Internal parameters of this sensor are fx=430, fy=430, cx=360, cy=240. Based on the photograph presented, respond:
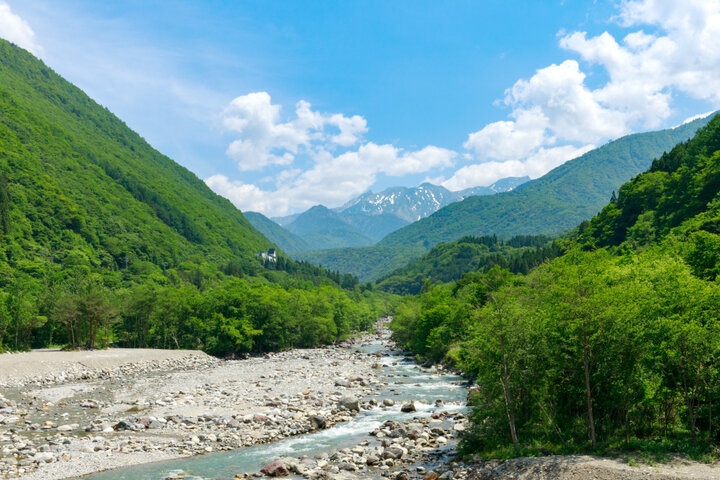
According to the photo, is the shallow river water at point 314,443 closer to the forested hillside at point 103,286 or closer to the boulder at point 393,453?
the boulder at point 393,453

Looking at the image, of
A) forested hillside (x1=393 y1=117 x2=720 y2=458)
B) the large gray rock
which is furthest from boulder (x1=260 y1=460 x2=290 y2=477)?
the large gray rock

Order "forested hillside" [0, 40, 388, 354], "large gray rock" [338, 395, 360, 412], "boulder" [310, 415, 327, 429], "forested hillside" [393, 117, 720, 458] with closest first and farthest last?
1. "forested hillside" [393, 117, 720, 458]
2. "boulder" [310, 415, 327, 429]
3. "large gray rock" [338, 395, 360, 412]
4. "forested hillside" [0, 40, 388, 354]

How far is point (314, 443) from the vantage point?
2898 cm

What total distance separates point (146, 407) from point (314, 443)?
17.6 metres

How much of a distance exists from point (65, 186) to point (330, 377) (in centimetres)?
16988

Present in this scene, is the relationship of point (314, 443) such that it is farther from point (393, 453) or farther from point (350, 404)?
point (350, 404)

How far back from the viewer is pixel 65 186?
174 meters

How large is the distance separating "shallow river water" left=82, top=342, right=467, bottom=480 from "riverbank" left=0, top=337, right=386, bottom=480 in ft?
3.66

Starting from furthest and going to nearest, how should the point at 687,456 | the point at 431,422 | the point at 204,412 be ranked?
the point at 204,412 → the point at 431,422 → the point at 687,456

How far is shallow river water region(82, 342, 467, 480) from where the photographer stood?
23.2 m

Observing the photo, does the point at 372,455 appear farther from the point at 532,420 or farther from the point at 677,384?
the point at 677,384

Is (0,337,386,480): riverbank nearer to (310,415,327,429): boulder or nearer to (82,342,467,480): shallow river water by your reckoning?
(310,415,327,429): boulder

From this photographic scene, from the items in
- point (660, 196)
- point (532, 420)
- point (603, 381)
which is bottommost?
point (532, 420)

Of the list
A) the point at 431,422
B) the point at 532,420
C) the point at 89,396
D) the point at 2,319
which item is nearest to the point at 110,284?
the point at 2,319
